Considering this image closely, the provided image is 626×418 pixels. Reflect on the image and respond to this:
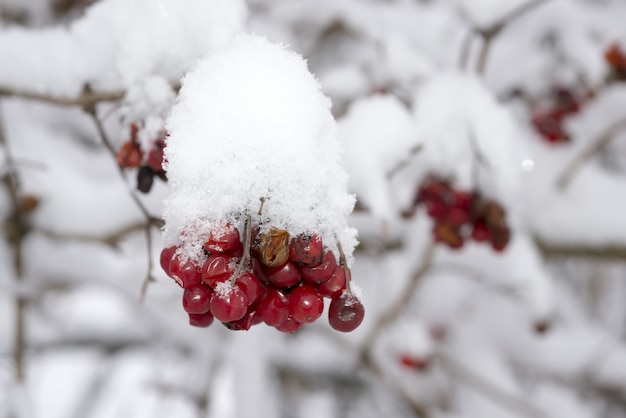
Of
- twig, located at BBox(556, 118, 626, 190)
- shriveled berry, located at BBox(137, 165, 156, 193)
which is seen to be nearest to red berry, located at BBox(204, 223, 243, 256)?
shriveled berry, located at BBox(137, 165, 156, 193)

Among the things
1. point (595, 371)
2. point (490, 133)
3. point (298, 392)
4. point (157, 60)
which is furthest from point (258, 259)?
point (298, 392)

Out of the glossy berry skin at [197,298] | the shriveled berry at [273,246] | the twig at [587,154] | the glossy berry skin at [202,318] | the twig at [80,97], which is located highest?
the twig at [587,154]

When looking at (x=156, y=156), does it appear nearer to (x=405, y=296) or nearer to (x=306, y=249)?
(x=306, y=249)

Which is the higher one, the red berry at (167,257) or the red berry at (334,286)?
the red berry at (334,286)

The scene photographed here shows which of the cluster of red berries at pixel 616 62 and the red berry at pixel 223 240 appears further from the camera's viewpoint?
the cluster of red berries at pixel 616 62

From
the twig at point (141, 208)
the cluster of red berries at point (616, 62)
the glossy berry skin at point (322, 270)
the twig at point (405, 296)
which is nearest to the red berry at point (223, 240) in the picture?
the glossy berry skin at point (322, 270)

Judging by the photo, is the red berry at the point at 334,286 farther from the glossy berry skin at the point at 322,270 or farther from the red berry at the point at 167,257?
the red berry at the point at 167,257
